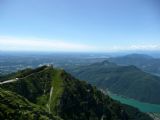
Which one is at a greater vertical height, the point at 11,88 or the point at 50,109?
the point at 11,88

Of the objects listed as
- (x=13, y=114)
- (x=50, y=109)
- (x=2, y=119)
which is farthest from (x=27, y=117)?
(x=50, y=109)

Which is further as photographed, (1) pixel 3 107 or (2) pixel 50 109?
(2) pixel 50 109

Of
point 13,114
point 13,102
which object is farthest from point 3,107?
point 13,102

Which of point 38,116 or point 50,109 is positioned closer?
point 38,116

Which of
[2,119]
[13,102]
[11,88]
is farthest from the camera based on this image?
[11,88]

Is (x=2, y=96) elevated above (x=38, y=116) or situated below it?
above

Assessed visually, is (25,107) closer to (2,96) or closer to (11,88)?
(2,96)

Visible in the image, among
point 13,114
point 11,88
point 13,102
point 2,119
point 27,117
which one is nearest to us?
point 2,119

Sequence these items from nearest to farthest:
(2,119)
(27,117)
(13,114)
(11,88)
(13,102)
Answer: (2,119)
(13,114)
(27,117)
(13,102)
(11,88)

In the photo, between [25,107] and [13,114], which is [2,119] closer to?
[13,114]
